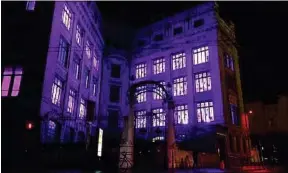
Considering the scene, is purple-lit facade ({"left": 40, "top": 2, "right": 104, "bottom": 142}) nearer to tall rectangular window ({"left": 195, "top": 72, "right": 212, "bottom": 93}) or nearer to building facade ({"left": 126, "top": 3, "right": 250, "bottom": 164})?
building facade ({"left": 126, "top": 3, "right": 250, "bottom": 164})

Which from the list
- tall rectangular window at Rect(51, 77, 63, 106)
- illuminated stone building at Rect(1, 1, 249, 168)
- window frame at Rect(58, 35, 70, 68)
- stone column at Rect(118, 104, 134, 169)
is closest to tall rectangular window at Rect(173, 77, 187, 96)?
illuminated stone building at Rect(1, 1, 249, 168)

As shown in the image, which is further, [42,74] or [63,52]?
[63,52]

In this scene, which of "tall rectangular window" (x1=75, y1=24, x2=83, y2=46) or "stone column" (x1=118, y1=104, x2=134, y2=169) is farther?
"tall rectangular window" (x1=75, y1=24, x2=83, y2=46)

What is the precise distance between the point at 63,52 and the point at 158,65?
45.9 ft

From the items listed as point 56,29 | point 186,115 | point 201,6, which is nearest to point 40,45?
point 56,29

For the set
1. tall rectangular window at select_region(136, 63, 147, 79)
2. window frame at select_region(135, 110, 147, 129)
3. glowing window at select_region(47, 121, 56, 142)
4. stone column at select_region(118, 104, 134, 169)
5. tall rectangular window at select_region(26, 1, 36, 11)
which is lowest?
stone column at select_region(118, 104, 134, 169)

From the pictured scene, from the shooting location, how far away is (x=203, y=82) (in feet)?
100

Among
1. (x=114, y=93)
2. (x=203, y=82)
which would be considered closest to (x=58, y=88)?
(x=114, y=93)

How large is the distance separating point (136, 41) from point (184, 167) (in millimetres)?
22865

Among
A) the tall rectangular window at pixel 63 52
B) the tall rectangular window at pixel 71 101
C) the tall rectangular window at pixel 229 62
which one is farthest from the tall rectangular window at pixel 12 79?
the tall rectangular window at pixel 229 62

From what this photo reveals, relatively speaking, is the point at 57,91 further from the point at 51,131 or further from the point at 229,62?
the point at 229,62

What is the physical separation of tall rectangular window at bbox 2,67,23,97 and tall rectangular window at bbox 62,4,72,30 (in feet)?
23.3

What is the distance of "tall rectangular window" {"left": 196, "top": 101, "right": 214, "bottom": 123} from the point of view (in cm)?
2919

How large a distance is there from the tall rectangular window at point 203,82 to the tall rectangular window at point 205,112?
1702 mm
